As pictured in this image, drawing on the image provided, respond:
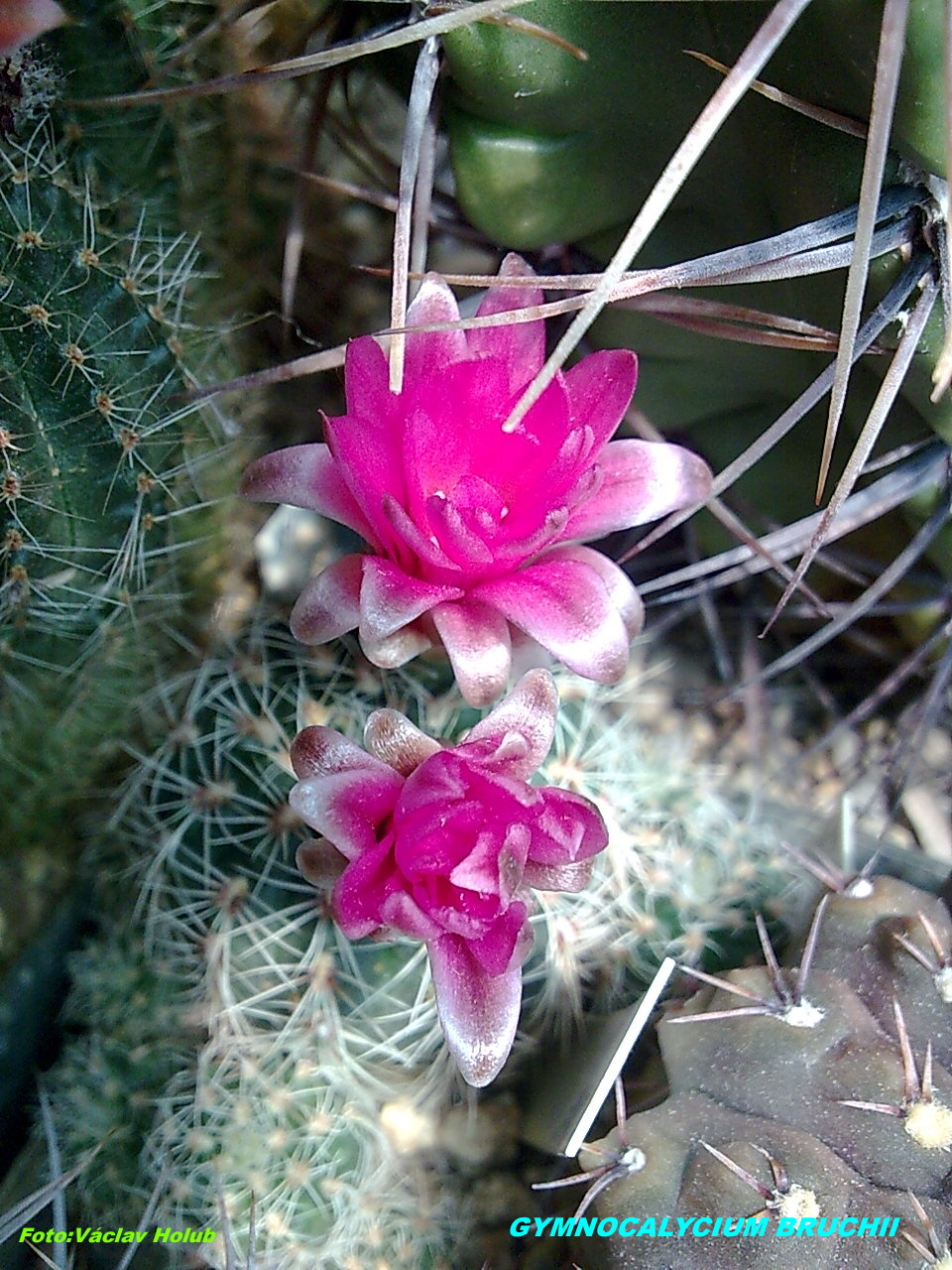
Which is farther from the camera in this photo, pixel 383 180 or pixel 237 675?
pixel 383 180

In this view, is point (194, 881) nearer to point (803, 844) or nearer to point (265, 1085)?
point (265, 1085)

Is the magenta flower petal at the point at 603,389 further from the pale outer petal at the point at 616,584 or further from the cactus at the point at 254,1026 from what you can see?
the cactus at the point at 254,1026

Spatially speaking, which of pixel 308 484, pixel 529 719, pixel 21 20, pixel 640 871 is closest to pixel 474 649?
pixel 529 719

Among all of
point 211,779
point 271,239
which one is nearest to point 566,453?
point 211,779

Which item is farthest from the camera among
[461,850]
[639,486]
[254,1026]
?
[254,1026]

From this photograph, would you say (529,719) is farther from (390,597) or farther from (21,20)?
(21,20)

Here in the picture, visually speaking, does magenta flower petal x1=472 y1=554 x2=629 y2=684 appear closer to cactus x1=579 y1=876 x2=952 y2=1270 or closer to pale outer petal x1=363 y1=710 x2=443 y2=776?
pale outer petal x1=363 y1=710 x2=443 y2=776
